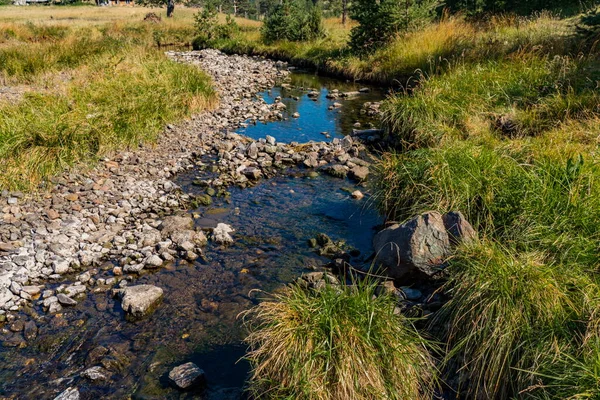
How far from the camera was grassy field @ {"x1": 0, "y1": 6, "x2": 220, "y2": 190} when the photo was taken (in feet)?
29.0

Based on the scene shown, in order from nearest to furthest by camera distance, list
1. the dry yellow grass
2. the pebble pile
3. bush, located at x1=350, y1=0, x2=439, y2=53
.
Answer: the pebble pile < bush, located at x1=350, y1=0, x2=439, y2=53 < the dry yellow grass

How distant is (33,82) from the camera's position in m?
15.6

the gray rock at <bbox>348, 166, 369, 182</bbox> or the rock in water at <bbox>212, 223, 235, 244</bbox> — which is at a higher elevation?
the gray rock at <bbox>348, 166, 369, 182</bbox>

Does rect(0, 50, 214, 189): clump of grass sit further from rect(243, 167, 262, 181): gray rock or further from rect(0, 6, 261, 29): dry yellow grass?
rect(0, 6, 261, 29): dry yellow grass

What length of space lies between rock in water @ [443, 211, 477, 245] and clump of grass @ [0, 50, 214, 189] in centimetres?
773

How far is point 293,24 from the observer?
30.9m

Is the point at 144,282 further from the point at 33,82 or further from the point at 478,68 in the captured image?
the point at 33,82

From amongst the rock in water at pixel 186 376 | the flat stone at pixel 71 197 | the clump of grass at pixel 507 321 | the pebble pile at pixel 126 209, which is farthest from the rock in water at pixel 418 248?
the flat stone at pixel 71 197

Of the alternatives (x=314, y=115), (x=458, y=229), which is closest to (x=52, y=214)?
(x=458, y=229)

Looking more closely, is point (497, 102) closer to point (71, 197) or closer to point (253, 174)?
point (253, 174)

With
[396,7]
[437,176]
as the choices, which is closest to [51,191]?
[437,176]

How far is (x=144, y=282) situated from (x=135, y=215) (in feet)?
7.26

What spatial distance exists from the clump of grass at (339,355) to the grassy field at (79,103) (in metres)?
6.86

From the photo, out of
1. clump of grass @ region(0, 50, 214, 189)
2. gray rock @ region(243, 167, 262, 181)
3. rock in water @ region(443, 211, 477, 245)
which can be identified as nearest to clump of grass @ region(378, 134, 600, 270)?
rock in water @ region(443, 211, 477, 245)
